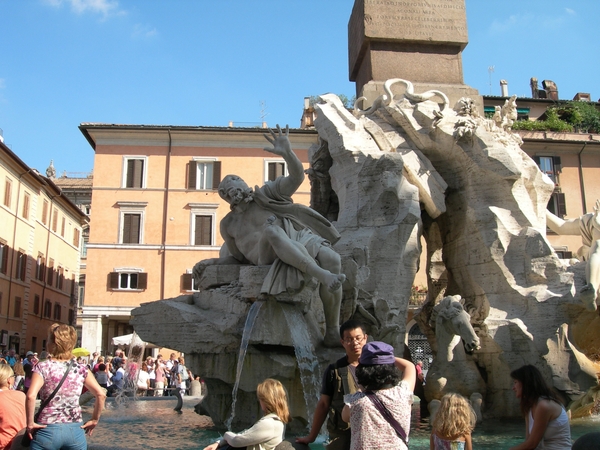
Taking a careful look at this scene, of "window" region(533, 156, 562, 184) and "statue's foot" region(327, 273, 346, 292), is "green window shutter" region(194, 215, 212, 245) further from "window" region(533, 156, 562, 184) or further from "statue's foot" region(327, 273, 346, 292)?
"statue's foot" region(327, 273, 346, 292)

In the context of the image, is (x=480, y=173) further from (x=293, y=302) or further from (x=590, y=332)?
(x=293, y=302)

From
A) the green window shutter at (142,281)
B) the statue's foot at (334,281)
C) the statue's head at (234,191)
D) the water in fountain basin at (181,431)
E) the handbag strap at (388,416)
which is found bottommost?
the water in fountain basin at (181,431)

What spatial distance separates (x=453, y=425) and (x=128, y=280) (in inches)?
992

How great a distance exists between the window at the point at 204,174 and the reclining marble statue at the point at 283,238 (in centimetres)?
2151

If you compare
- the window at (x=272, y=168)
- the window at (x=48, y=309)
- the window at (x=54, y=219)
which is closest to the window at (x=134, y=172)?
the window at (x=272, y=168)

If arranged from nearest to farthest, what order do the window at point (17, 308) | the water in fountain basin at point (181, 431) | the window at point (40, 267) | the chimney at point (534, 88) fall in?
1. the water in fountain basin at point (181, 431)
2. the window at point (17, 308)
3. the window at point (40, 267)
4. the chimney at point (534, 88)

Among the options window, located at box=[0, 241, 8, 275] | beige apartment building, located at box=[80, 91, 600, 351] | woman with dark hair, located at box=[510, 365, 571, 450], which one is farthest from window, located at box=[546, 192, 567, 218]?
woman with dark hair, located at box=[510, 365, 571, 450]

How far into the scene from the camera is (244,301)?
19.8 feet

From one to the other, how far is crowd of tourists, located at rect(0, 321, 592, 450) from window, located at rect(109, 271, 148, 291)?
23858mm

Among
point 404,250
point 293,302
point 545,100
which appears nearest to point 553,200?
point 545,100

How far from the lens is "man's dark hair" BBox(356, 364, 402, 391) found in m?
2.71

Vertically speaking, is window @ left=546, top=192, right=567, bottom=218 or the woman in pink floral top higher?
window @ left=546, top=192, right=567, bottom=218

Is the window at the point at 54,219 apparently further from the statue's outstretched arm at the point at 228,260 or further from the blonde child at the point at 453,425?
the blonde child at the point at 453,425

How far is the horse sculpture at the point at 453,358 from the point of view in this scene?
7.25 meters
